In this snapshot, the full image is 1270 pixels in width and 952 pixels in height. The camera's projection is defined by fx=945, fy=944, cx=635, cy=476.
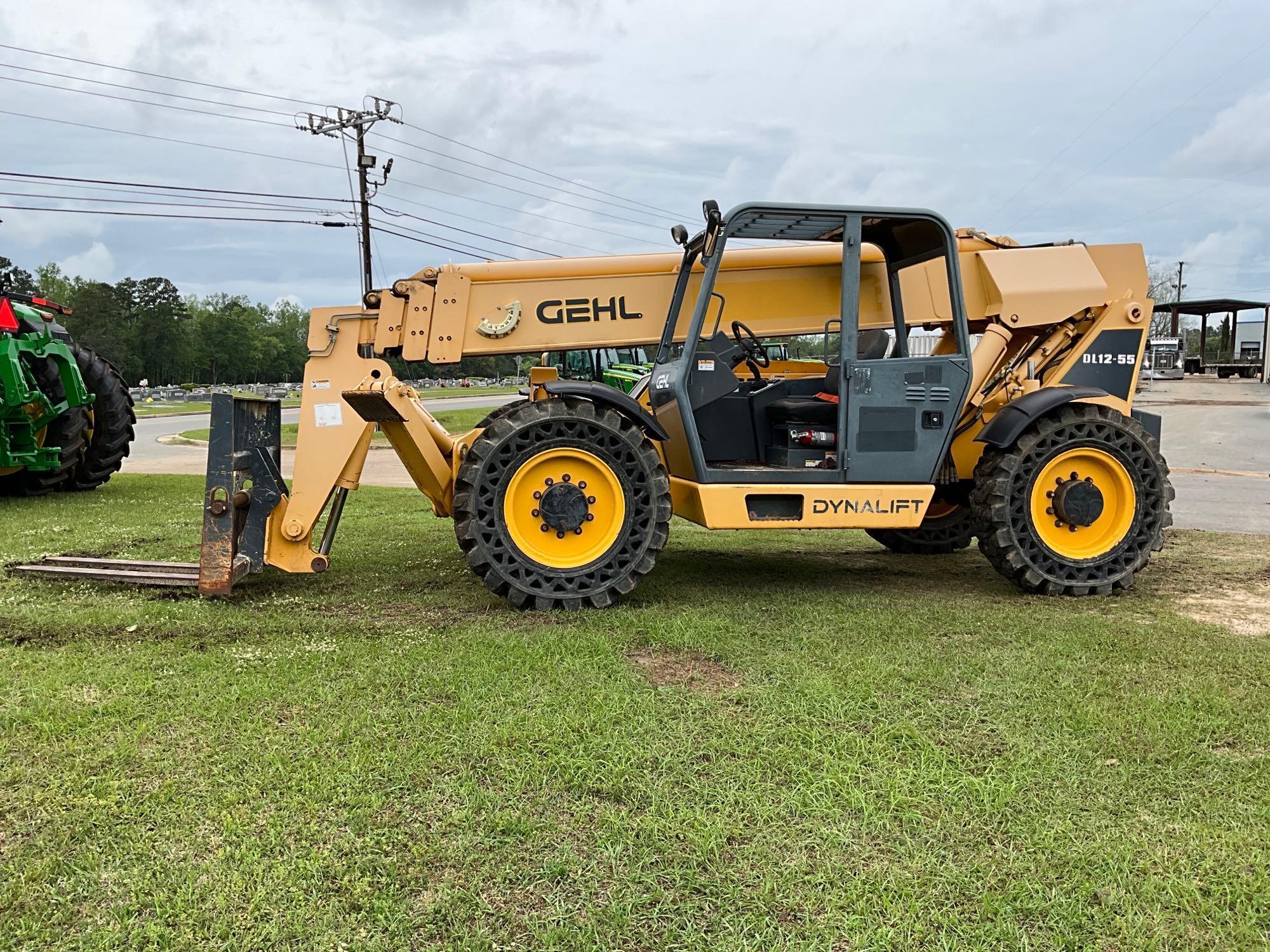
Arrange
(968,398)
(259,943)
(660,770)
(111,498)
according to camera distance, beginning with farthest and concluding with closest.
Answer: (111,498) → (968,398) → (660,770) → (259,943)

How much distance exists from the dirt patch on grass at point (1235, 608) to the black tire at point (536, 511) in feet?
10.5

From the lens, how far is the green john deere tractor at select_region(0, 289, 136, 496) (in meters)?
9.87

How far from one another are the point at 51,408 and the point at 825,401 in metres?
8.44

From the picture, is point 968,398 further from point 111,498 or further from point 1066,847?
point 111,498

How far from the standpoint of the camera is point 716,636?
4.95m

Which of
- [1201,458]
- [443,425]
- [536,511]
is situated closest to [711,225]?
[536,511]

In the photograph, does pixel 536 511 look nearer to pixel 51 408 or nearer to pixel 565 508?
pixel 565 508

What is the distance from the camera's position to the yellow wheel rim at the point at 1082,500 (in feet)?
19.8

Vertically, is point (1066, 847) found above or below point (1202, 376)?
below

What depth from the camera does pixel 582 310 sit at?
619 cm

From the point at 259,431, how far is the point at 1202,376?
67111mm

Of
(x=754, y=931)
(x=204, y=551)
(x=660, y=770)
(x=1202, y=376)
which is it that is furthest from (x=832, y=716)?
(x=1202, y=376)

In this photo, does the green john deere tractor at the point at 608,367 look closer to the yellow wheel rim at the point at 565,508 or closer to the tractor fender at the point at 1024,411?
the tractor fender at the point at 1024,411

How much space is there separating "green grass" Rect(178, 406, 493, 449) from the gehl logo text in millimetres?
14166
